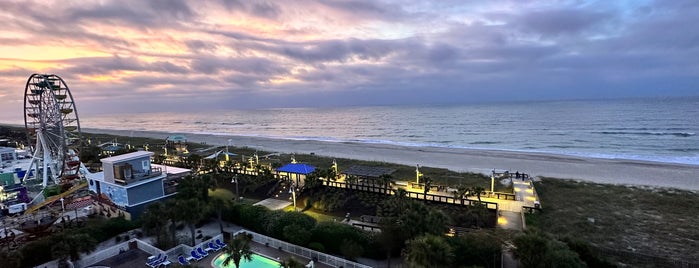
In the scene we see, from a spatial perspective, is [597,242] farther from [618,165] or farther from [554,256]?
[618,165]

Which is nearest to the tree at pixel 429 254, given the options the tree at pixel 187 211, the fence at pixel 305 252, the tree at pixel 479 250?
the tree at pixel 479 250

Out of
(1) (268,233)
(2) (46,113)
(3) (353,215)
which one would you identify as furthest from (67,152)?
(3) (353,215)

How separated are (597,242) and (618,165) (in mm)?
29264

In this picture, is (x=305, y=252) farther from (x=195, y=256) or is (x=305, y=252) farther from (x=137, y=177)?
(x=137, y=177)

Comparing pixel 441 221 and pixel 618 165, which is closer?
pixel 441 221

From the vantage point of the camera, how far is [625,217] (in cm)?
2292

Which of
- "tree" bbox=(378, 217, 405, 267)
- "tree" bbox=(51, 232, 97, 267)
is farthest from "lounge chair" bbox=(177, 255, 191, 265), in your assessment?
"tree" bbox=(378, 217, 405, 267)

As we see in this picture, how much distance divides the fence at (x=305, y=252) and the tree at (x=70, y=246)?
7669 mm

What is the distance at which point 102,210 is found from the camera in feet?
80.9

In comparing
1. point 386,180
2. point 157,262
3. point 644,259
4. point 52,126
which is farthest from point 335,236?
point 52,126

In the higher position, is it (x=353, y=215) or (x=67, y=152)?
(x=67, y=152)

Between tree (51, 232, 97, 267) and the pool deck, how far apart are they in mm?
1420

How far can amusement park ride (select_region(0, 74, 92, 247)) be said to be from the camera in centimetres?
2730

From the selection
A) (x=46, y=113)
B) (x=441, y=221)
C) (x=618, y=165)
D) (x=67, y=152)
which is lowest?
(x=618, y=165)
